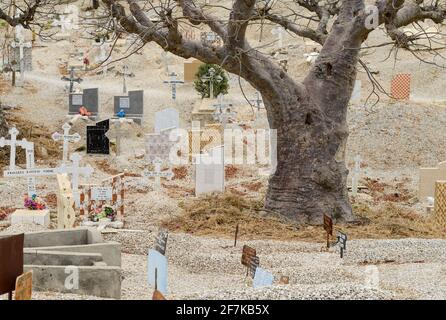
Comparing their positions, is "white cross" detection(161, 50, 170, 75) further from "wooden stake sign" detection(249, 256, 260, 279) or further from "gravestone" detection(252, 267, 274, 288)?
"gravestone" detection(252, 267, 274, 288)

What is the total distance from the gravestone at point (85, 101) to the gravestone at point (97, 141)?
12.1 ft

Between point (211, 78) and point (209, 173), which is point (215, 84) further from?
point (209, 173)

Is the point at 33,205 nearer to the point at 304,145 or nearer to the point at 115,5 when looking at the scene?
the point at 115,5

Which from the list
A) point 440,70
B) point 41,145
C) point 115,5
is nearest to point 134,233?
point 115,5

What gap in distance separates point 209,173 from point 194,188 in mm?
1224

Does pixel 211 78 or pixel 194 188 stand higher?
pixel 211 78

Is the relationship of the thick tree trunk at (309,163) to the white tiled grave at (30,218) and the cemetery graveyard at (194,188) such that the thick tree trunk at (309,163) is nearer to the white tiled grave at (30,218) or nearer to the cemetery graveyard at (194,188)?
the cemetery graveyard at (194,188)

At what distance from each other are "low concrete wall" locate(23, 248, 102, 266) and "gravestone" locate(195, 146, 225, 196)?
756cm

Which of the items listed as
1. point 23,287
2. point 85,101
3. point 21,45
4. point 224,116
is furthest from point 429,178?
point 21,45

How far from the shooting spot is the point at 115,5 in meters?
13.1

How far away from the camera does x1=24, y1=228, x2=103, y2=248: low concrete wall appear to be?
32.9 feet

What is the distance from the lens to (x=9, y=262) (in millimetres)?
7172

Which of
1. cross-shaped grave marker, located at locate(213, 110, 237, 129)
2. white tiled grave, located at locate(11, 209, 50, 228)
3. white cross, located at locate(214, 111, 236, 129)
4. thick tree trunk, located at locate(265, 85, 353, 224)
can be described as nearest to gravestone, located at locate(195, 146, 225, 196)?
thick tree trunk, located at locate(265, 85, 353, 224)

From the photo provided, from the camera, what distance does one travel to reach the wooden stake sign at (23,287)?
6.82m
